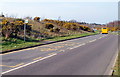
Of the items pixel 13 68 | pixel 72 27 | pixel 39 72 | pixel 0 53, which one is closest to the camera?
pixel 39 72

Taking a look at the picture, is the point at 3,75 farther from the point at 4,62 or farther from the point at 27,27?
the point at 27,27

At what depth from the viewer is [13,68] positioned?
9086 millimetres

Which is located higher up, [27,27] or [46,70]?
[27,27]

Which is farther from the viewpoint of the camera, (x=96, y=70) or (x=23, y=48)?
(x=23, y=48)

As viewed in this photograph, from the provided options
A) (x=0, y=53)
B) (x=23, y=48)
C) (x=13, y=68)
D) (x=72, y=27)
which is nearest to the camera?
(x=13, y=68)

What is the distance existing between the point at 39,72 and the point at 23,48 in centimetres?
796

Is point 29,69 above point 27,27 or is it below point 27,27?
below

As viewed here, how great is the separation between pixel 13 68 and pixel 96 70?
402 centimetres

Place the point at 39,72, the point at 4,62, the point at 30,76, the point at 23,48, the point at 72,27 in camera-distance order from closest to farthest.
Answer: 1. the point at 30,76
2. the point at 39,72
3. the point at 4,62
4. the point at 23,48
5. the point at 72,27

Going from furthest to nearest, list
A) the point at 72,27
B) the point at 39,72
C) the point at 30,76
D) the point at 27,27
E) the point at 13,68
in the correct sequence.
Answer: the point at 72,27, the point at 27,27, the point at 13,68, the point at 39,72, the point at 30,76

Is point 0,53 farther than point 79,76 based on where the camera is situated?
Yes

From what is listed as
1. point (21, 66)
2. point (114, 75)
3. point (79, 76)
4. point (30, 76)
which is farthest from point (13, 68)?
point (114, 75)

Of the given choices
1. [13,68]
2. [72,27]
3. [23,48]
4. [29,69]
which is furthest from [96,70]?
[72,27]

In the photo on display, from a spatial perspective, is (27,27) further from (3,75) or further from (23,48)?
(3,75)
